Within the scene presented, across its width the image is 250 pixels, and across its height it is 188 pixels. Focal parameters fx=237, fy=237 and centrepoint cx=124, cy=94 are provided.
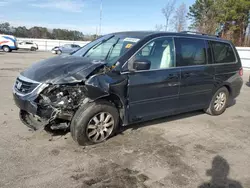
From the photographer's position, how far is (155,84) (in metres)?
4.28

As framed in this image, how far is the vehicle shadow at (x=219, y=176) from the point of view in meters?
Answer: 3.01

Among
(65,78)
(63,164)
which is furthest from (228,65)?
(63,164)

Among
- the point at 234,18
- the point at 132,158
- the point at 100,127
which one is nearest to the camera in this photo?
the point at 132,158

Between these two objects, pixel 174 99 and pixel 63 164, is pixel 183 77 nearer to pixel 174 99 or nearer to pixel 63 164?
pixel 174 99

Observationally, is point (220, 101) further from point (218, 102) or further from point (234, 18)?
point (234, 18)

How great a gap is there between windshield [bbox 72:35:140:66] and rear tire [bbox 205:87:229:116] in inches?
107

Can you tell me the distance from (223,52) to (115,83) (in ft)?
11.0

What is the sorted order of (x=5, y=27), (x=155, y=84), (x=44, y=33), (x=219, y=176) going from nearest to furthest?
1. (x=219, y=176)
2. (x=155, y=84)
3. (x=5, y=27)
4. (x=44, y=33)

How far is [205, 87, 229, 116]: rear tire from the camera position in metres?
5.80

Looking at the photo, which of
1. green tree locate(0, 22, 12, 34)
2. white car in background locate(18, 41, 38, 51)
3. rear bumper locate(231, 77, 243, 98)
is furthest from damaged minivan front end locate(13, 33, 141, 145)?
green tree locate(0, 22, 12, 34)

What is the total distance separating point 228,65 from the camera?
19.1 ft

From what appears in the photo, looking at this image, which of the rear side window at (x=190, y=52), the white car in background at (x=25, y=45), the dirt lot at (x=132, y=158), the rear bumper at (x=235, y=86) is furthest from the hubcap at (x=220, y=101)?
the white car in background at (x=25, y=45)

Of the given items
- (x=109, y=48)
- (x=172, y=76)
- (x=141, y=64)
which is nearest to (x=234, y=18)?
(x=172, y=76)

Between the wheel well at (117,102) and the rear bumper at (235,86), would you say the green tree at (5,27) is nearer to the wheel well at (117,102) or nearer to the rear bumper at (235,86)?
the rear bumper at (235,86)
